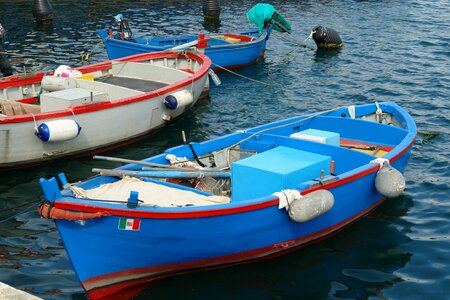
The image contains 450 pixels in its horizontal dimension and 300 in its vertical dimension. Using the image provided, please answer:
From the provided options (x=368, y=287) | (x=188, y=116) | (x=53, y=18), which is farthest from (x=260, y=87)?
(x=53, y=18)

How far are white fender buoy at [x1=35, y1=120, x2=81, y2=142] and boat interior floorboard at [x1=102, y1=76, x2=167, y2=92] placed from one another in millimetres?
3374

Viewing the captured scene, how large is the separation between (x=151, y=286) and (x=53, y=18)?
993 inches

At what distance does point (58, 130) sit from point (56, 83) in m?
2.64

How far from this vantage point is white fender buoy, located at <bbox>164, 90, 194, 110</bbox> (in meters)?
15.6

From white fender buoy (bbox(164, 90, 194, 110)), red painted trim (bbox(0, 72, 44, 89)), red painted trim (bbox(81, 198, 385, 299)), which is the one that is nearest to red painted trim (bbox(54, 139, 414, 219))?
red painted trim (bbox(81, 198, 385, 299))

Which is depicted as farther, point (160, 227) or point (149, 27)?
point (149, 27)

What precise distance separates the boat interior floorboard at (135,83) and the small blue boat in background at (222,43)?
3.78 m

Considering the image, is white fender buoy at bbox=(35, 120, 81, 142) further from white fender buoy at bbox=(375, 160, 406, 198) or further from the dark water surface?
white fender buoy at bbox=(375, 160, 406, 198)

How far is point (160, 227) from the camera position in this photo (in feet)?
29.1

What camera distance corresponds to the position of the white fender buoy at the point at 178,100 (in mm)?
15648

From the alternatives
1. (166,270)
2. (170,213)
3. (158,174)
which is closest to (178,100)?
(158,174)

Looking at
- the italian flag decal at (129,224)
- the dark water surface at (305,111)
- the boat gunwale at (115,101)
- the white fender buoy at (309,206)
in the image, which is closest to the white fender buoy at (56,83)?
the boat gunwale at (115,101)

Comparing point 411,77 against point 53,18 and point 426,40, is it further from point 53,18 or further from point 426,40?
point 53,18

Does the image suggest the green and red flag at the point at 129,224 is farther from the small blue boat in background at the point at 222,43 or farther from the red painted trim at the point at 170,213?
the small blue boat in background at the point at 222,43
